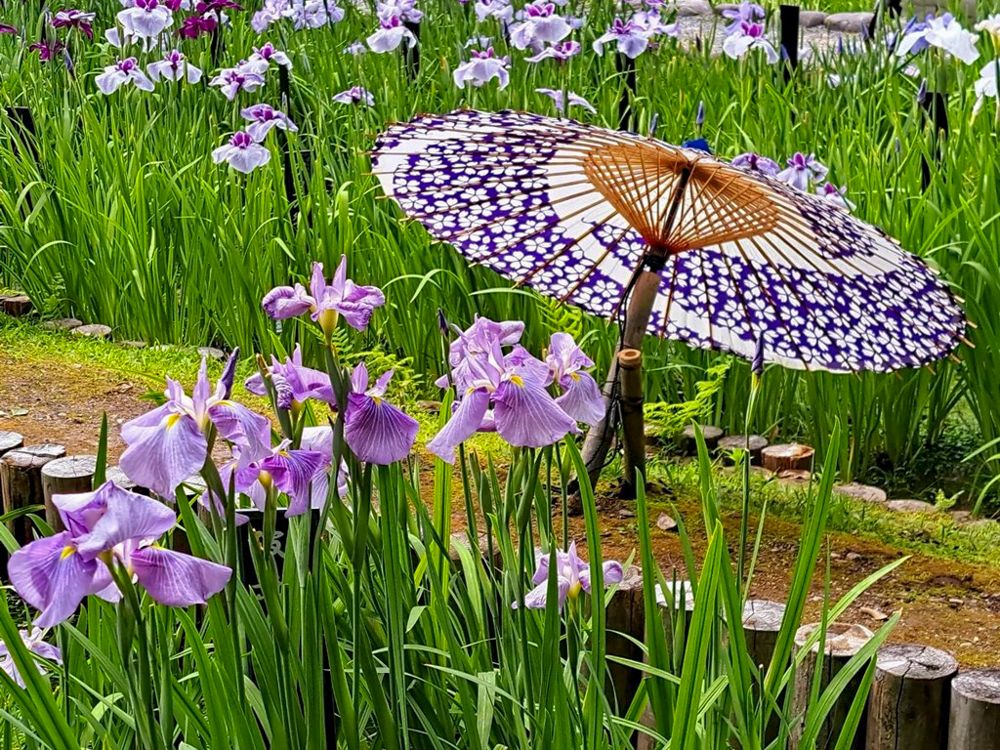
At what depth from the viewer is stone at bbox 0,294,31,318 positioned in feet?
15.5

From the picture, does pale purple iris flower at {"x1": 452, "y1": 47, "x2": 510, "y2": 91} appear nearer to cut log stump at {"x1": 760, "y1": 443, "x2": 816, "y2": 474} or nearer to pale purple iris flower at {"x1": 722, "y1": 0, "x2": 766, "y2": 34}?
pale purple iris flower at {"x1": 722, "y1": 0, "x2": 766, "y2": 34}

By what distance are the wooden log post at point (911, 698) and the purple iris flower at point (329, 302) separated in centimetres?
118

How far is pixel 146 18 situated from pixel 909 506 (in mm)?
3378

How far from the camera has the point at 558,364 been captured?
1.32 meters

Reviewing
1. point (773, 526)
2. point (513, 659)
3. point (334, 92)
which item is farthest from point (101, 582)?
point (334, 92)

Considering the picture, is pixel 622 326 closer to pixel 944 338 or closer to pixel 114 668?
pixel 944 338

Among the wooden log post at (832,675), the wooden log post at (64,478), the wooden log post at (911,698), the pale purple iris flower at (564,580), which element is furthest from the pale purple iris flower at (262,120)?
the pale purple iris flower at (564,580)

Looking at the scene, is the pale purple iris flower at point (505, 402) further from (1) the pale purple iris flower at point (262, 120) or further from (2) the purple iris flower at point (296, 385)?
(1) the pale purple iris flower at point (262, 120)

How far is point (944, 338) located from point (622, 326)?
0.54 m

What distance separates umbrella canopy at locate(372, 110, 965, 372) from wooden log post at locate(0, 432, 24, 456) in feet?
4.11

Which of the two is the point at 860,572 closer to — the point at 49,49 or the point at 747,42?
the point at 747,42

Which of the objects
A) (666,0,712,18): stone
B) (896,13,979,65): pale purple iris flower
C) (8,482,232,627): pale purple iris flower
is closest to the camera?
(8,482,232,627): pale purple iris flower

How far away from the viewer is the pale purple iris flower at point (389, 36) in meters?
5.04

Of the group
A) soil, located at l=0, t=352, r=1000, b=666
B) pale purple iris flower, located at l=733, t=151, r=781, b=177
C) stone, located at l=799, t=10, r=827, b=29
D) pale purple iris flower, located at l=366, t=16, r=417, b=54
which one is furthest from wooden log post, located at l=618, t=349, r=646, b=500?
stone, located at l=799, t=10, r=827, b=29
